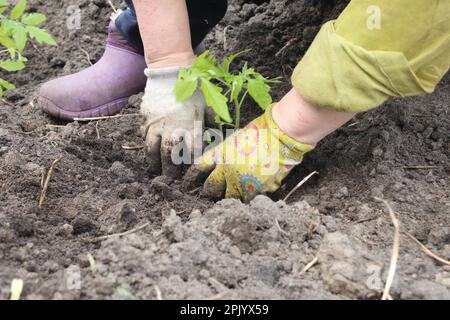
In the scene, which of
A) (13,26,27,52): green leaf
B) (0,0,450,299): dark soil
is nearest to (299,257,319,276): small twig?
(0,0,450,299): dark soil

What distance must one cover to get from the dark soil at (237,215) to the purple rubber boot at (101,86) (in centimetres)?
8

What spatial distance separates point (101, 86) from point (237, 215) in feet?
3.69

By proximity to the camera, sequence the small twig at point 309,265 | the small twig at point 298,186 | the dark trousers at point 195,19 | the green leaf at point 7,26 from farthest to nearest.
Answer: the dark trousers at point 195,19, the small twig at point 298,186, the green leaf at point 7,26, the small twig at point 309,265

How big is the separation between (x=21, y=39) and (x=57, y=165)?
0.43 metres

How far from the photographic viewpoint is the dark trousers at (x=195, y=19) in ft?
7.09

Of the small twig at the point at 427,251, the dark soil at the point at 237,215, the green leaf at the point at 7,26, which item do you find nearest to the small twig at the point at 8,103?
the dark soil at the point at 237,215

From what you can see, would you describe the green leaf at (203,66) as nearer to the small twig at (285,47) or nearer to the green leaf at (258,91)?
the green leaf at (258,91)

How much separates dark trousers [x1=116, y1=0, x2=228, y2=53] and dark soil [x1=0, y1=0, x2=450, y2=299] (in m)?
0.23

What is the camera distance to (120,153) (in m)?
1.96

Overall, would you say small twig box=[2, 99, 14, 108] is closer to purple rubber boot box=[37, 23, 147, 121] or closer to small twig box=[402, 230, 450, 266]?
purple rubber boot box=[37, 23, 147, 121]

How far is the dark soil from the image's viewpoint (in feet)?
4.06

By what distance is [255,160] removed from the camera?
161 cm
